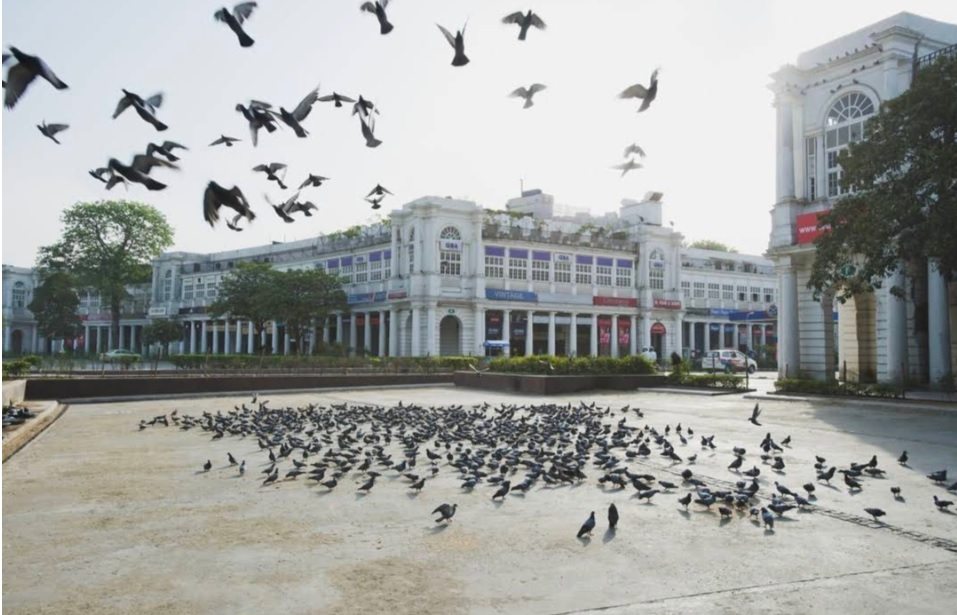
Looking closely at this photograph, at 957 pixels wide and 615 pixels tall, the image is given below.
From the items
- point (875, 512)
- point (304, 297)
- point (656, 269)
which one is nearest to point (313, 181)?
point (875, 512)

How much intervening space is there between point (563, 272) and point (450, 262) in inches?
468

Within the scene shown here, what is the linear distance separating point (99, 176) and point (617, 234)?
6857cm

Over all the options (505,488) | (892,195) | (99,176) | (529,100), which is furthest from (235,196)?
(892,195)

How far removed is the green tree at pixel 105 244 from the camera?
196 feet

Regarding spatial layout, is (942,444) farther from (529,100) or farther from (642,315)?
(642,315)

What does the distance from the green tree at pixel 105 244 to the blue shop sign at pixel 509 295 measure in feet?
90.1

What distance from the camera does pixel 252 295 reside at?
61250 mm

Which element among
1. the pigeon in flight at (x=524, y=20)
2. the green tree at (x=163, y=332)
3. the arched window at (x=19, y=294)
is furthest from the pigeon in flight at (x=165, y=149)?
the arched window at (x=19, y=294)

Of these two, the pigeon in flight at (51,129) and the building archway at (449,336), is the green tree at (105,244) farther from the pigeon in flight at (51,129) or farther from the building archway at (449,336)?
the pigeon in flight at (51,129)

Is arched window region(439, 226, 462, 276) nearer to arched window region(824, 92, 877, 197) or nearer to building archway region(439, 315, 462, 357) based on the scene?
building archway region(439, 315, 462, 357)

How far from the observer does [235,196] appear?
4738 mm

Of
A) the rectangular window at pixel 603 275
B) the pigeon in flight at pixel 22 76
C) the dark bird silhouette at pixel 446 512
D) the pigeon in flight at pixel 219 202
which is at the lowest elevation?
the dark bird silhouette at pixel 446 512

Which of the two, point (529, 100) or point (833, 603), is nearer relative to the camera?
point (833, 603)

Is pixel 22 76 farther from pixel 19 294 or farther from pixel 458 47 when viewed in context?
pixel 19 294
